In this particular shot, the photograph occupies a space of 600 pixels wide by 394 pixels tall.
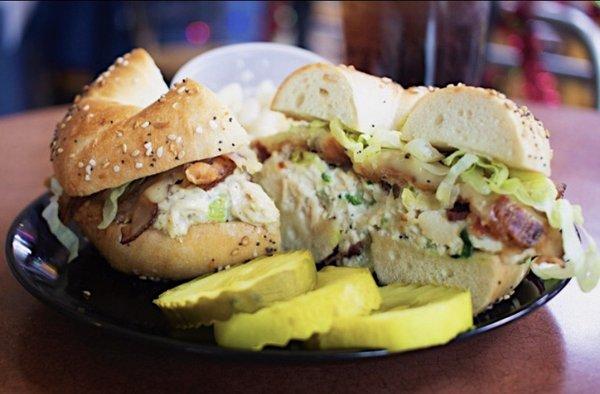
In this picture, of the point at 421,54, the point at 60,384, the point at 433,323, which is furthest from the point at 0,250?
the point at 421,54

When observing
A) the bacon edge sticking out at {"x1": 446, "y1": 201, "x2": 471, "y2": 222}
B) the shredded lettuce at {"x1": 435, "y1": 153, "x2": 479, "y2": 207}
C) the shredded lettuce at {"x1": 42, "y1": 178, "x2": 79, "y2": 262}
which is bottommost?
the shredded lettuce at {"x1": 42, "y1": 178, "x2": 79, "y2": 262}

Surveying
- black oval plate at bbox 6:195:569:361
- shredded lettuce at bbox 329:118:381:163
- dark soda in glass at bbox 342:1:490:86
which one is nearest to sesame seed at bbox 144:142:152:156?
black oval plate at bbox 6:195:569:361

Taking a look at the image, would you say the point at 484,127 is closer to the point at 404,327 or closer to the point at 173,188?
the point at 404,327

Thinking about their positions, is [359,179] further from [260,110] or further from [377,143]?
[260,110]

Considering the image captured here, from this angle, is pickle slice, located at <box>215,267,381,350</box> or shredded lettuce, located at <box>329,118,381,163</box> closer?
pickle slice, located at <box>215,267,381,350</box>

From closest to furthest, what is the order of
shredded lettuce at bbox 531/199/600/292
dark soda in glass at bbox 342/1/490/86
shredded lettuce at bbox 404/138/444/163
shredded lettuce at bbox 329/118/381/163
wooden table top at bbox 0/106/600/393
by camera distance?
wooden table top at bbox 0/106/600/393 → shredded lettuce at bbox 531/199/600/292 → shredded lettuce at bbox 404/138/444/163 → shredded lettuce at bbox 329/118/381/163 → dark soda in glass at bbox 342/1/490/86

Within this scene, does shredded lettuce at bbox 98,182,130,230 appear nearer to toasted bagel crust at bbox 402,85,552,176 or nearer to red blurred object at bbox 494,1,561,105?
toasted bagel crust at bbox 402,85,552,176

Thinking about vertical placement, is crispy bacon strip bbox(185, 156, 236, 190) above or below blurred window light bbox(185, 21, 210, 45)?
above

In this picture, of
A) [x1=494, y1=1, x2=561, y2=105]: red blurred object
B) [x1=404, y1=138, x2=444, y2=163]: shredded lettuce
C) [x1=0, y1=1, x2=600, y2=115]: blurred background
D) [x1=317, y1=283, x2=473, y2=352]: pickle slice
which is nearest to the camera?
[x1=317, y1=283, x2=473, y2=352]: pickle slice

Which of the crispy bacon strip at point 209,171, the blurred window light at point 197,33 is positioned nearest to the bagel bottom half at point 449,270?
the crispy bacon strip at point 209,171
